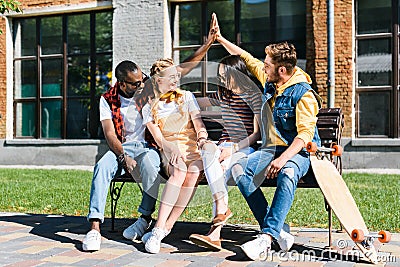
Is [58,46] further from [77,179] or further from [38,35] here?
[77,179]

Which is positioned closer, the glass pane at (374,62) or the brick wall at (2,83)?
the glass pane at (374,62)

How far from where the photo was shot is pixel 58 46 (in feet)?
48.7

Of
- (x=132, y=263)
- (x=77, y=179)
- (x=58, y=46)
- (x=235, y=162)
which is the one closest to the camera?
(x=132, y=263)

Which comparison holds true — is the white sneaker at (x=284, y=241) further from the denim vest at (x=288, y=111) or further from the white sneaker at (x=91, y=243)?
the white sneaker at (x=91, y=243)

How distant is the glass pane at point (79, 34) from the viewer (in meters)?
14.4

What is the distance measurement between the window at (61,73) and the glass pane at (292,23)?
3.92 m

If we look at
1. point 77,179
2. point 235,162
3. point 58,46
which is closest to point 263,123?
point 235,162

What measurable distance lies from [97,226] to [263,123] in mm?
1444

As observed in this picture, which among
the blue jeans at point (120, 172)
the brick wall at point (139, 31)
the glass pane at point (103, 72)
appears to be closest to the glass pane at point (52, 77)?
the glass pane at point (103, 72)

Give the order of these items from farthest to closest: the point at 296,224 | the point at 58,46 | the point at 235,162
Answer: the point at 58,46
the point at 296,224
the point at 235,162

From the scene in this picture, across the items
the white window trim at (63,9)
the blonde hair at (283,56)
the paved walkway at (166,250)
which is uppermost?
the white window trim at (63,9)

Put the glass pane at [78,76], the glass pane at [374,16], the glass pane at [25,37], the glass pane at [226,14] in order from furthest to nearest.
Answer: the glass pane at [25,37] < the glass pane at [78,76] < the glass pane at [226,14] < the glass pane at [374,16]

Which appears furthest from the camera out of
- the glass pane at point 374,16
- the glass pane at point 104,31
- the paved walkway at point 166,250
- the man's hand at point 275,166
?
the glass pane at point 104,31

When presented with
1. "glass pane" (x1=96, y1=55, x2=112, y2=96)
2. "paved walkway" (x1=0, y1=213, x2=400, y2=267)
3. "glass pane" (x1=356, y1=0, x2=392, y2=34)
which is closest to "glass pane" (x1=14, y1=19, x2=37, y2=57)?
"glass pane" (x1=96, y1=55, x2=112, y2=96)
